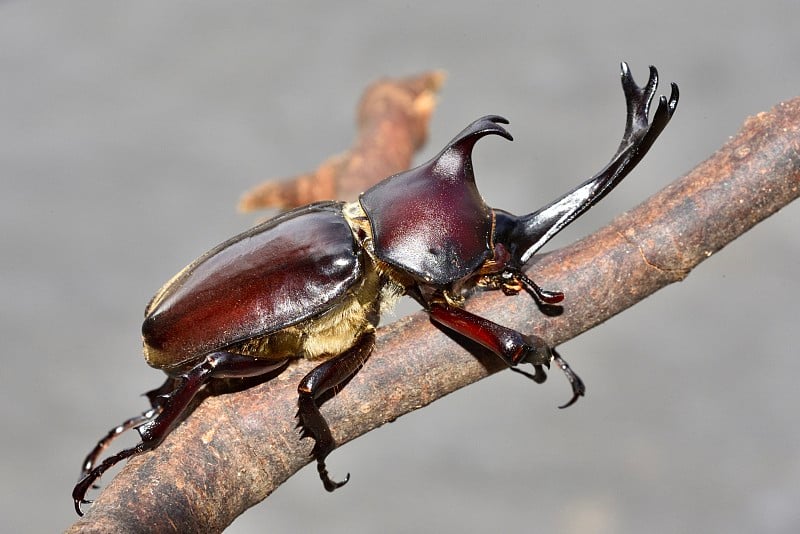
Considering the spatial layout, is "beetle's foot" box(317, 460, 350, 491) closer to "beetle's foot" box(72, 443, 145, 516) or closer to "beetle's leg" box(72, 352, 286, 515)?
Result: "beetle's leg" box(72, 352, 286, 515)

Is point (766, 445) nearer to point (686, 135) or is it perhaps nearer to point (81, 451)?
point (686, 135)

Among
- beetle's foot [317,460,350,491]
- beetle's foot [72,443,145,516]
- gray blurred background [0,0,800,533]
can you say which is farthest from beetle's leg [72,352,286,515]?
gray blurred background [0,0,800,533]

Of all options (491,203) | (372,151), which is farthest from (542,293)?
(491,203)

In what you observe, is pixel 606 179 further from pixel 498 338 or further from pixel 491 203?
pixel 491 203

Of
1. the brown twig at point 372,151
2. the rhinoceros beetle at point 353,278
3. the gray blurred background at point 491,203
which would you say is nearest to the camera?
the rhinoceros beetle at point 353,278

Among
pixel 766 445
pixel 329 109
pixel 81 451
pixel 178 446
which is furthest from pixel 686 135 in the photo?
pixel 178 446

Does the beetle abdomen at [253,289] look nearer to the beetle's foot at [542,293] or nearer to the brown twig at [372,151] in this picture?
the beetle's foot at [542,293]

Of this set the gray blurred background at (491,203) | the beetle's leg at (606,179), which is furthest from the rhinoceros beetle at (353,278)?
the gray blurred background at (491,203)
